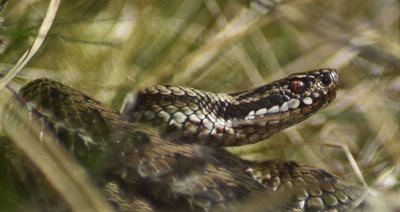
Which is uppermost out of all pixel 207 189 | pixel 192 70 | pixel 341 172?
pixel 192 70

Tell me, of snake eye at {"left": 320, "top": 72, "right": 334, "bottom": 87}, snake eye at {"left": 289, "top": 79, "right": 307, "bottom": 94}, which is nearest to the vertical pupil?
snake eye at {"left": 320, "top": 72, "right": 334, "bottom": 87}

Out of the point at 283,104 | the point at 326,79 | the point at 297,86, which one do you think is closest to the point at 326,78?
the point at 326,79

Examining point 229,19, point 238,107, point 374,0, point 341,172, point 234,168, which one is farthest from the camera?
point 374,0

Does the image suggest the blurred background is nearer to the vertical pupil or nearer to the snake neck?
the snake neck

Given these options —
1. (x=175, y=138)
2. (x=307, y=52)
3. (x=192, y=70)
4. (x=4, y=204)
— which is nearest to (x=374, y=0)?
(x=307, y=52)

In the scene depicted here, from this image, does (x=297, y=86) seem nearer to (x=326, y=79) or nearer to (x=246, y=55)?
(x=326, y=79)

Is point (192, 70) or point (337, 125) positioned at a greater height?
point (192, 70)

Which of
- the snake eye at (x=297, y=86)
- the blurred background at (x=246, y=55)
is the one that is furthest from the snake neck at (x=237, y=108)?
the blurred background at (x=246, y=55)

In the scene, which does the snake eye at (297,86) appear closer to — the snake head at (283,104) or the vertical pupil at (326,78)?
the snake head at (283,104)

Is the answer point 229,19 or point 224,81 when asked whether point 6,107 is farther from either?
point 229,19
